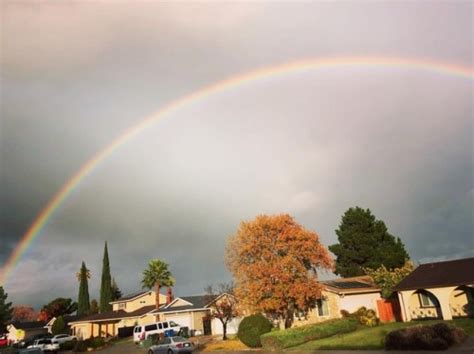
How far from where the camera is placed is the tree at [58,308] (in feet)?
325

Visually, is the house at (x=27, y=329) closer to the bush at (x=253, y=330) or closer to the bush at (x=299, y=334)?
the bush at (x=253, y=330)

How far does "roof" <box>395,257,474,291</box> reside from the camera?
31.4 metres

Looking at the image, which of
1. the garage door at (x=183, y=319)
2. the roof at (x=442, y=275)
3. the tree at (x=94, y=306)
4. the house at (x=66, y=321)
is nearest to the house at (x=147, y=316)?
the garage door at (x=183, y=319)

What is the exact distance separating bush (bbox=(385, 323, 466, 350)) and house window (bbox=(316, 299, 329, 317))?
19.3 metres

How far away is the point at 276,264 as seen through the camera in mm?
34312

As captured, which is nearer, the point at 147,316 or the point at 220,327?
the point at 220,327

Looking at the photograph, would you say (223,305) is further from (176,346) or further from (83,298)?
(83,298)

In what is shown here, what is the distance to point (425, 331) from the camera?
66.4 feet

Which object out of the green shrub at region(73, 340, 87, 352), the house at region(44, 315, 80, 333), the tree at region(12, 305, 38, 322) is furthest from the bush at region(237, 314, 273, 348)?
the tree at region(12, 305, 38, 322)

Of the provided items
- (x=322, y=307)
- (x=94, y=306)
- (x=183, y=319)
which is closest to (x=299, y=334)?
(x=322, y=307)

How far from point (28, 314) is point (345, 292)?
170m

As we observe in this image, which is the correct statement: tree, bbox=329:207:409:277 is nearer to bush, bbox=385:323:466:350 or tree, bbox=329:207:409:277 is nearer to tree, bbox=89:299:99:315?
bush, bbox=385:323:466:350

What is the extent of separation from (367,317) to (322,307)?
5.27 metres

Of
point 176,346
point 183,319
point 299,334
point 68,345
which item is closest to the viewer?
point 299,334
